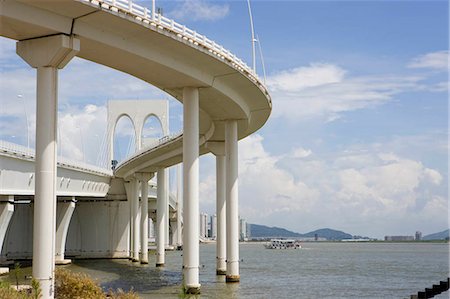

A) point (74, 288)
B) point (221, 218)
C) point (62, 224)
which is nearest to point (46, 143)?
point (74, 288)

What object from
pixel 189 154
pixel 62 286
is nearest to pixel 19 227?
pixel 189 154

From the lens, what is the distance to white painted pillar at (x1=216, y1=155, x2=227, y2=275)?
2381 inches

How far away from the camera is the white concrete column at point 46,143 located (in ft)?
102

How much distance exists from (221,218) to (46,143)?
32148 mm

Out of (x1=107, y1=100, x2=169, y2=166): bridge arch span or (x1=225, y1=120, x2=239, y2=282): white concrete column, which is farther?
(x1=107, y1=100, x2=169, y2=166): bridge arch span

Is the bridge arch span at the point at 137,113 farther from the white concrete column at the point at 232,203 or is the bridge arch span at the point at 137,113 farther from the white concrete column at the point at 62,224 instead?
the white concrete column at the point at 232,203

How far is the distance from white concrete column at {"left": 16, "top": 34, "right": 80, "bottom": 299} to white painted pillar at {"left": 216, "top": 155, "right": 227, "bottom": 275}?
29.6 meters

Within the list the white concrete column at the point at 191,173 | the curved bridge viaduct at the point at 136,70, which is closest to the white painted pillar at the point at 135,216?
the curved bridge viaduct at the point at 136,70

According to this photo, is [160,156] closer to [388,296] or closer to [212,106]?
[212,106]

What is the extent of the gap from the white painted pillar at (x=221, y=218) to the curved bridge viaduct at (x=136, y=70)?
26.7 ft

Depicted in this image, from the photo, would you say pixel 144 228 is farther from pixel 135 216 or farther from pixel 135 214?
pixel 135 216

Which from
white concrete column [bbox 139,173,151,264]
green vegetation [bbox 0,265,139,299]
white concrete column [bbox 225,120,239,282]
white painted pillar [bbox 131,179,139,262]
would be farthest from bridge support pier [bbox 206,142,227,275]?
white painted pillar [bbox 131,179,139,262]

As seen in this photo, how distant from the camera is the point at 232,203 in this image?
5356cm

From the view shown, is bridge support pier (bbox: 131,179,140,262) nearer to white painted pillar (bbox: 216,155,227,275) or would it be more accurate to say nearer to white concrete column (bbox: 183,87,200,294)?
white painted pillar (bbox: 216,155,227,275)
